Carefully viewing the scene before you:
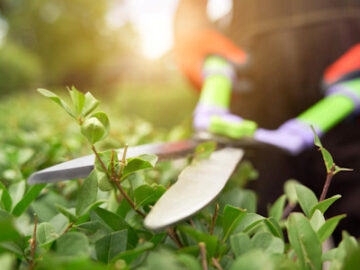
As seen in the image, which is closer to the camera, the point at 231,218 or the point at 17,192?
the point at 231,218

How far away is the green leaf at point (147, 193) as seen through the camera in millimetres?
530

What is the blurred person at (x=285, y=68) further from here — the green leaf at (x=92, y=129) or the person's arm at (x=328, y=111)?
the green leaf at (x=92, y=129)

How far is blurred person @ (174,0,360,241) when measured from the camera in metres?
1.47

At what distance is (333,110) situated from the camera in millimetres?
1231

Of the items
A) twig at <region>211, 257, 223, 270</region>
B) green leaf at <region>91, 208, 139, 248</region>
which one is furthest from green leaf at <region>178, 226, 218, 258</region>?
green leaf at <region>91, 208, 139, 248</region>

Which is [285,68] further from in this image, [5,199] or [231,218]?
[5,199]

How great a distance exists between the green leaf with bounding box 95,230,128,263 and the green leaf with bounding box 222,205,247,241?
0.15m

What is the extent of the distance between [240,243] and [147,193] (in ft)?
0.52

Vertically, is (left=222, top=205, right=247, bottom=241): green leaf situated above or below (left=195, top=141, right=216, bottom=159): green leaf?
below

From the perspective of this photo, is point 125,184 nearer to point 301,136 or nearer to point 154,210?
point 154,210

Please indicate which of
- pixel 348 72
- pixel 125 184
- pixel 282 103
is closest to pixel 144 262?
pixel 125 184

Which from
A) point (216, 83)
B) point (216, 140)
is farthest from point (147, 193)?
point (216, 83)

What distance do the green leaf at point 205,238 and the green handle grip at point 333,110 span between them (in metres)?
0.86

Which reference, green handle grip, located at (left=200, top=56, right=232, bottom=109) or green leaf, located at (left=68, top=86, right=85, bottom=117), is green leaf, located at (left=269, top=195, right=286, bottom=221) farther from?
green handle grip, located at (left=200, top=56, right=232, bottom=109)
